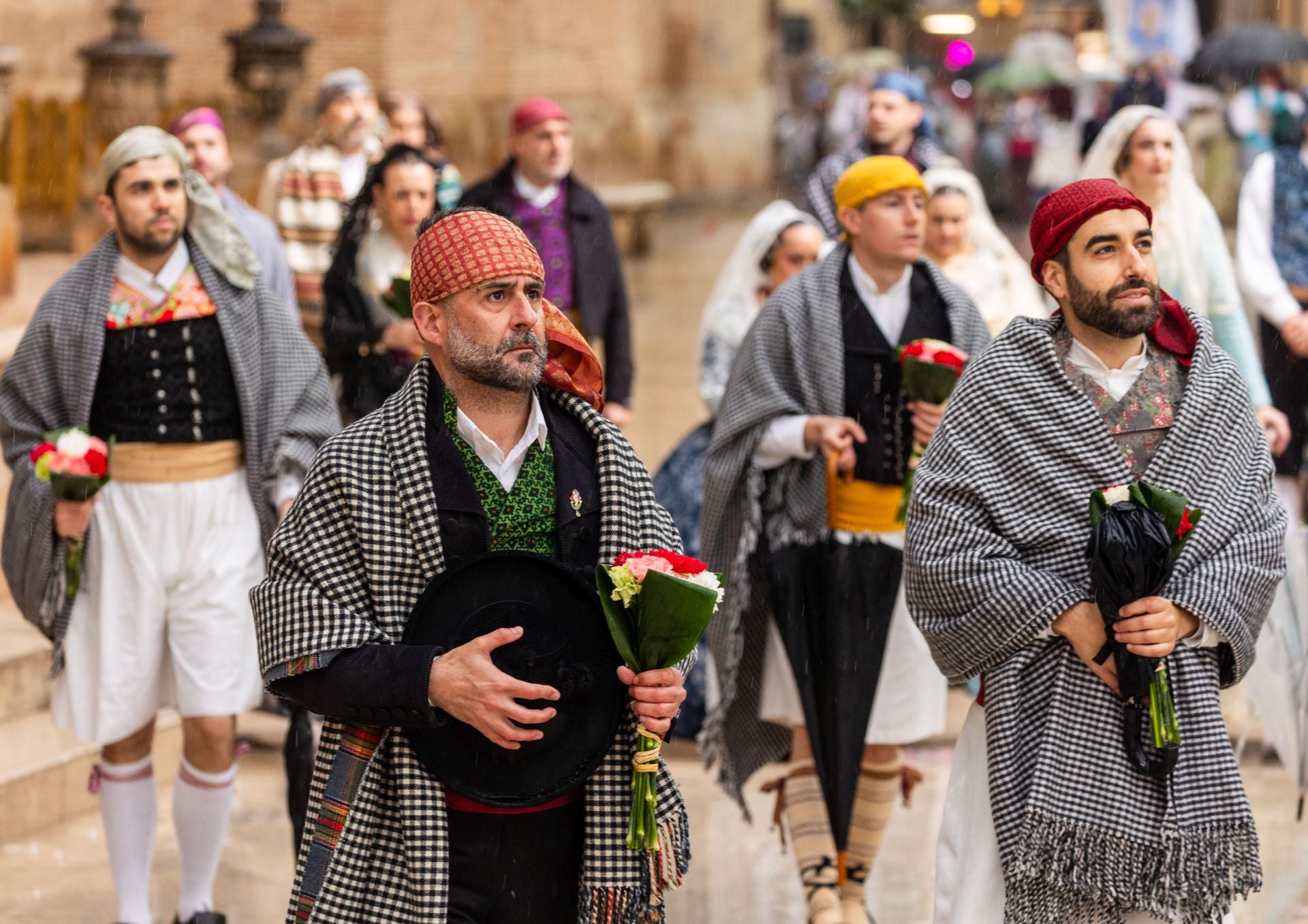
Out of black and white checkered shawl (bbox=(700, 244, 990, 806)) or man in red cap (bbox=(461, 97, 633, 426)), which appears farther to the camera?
man in red cap (bbox=(461, 97, 633, 426))

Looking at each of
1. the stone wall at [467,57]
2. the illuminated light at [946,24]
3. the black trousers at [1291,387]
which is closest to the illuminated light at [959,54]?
the illuminated light at [946,24]

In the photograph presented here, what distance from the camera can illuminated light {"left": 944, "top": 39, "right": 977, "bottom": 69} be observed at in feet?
153

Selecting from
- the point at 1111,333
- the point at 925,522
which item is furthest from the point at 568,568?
the point at 1111,333

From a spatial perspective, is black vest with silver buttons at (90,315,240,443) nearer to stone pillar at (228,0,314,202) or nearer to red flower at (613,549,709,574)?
red flower at (613,549,709,574)

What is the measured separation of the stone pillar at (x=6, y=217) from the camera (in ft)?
34.4

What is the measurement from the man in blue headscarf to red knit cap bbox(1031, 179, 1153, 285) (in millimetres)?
4149

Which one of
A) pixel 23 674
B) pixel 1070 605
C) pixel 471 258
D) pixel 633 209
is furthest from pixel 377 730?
pixel 633 209

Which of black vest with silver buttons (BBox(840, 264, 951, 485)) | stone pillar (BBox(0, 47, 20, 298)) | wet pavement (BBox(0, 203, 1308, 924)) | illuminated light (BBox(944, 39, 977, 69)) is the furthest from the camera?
illuminated light (BBox(944, 39, 977, 69))

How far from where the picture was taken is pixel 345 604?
3.90 meters

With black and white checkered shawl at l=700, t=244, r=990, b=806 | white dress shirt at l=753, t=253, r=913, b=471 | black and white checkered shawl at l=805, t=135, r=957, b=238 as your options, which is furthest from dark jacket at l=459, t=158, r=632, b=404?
white dress shirt at l=753, t=253, r=913, b=471

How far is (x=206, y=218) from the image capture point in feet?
20.2

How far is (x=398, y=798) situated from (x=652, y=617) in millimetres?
600

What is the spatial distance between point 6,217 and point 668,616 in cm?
774

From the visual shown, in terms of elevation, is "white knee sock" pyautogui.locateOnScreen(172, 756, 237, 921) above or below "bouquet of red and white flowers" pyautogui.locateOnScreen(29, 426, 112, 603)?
below
